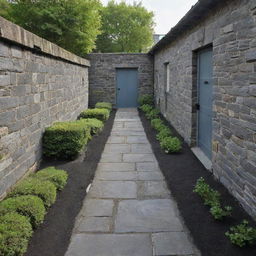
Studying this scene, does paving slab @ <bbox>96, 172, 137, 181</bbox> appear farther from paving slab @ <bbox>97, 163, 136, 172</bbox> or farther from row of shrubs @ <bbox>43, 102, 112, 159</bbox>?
row of shrubs @ <bbox>43, 102, 112, 159</bbox>

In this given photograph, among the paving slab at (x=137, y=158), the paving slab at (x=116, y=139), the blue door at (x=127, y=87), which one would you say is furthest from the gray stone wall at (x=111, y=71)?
the paving slab at (x=137, y=158)

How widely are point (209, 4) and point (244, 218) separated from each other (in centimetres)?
337

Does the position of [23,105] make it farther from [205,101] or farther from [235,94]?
[205,101]

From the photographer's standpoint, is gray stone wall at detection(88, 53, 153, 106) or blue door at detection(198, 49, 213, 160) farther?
gray stone wall at detection(88, 53, 153, 106)

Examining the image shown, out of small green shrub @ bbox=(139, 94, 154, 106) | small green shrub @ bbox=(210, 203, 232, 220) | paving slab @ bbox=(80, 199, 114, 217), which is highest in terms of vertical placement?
small green shrub @ bbox=(139, 94, 154, 106)

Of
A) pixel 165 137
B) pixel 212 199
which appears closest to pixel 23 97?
pixel 212 199

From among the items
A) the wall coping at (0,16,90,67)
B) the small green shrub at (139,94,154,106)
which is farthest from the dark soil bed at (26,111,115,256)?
the small green shrub at (139,94,154,106)

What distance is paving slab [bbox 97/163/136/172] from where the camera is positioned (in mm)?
5934

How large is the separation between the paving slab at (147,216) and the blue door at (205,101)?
215 centimetres

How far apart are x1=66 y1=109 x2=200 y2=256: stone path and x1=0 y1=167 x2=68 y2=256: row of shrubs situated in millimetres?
440

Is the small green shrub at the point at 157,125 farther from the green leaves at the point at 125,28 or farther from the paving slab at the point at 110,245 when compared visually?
the green leaves at the point at 125,28

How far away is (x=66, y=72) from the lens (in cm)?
848

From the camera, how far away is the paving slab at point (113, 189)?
468cm

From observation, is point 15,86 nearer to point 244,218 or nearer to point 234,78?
point 234,78
